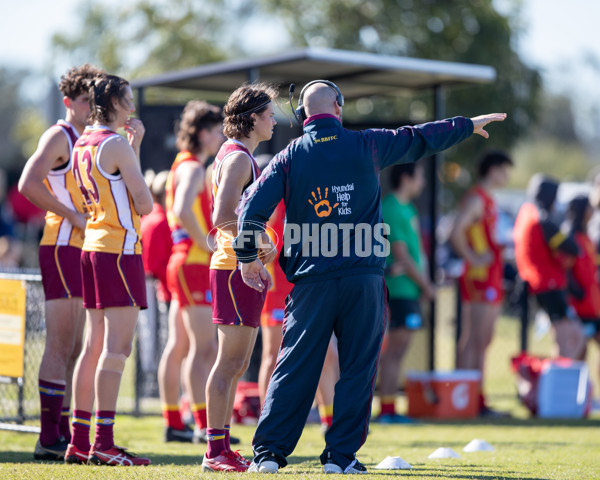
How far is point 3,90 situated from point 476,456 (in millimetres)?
94112

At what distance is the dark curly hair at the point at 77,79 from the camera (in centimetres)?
620

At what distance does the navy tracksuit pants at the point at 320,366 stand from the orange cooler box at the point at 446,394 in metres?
4.38

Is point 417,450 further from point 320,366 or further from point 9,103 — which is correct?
point 9,103

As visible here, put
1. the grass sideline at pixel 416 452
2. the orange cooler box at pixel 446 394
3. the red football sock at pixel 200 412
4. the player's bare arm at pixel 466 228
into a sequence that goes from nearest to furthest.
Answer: the grass sideline at pixel 416 452
the red football sock at pixel 200 412
the orange cooler box at pixel 446 394
the player's bare arm at pixel 466 228

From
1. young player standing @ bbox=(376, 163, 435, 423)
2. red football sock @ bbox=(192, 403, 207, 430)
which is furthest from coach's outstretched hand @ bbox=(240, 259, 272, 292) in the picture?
young player standing @ bbox=(376, 163, 435, 423)

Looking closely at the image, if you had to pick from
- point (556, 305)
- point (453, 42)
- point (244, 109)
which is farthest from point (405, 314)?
point (453, 42)

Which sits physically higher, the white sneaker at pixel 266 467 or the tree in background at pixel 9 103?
the tree in background at pixel 9 103

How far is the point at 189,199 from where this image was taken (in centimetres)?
708

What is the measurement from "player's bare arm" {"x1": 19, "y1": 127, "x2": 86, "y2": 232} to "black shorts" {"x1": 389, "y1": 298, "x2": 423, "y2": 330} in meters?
3.95

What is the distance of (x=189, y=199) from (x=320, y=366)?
7.62 ft

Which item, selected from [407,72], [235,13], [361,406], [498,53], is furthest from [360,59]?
[235,13]

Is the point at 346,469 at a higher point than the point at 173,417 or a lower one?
higher

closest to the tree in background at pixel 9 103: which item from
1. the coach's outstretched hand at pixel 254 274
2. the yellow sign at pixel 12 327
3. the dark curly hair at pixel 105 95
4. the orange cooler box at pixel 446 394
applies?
the orange cooler box at pixel 446 394

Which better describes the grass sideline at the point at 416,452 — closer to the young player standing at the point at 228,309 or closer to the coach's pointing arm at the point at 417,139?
the young player standing at the point at 228,309
